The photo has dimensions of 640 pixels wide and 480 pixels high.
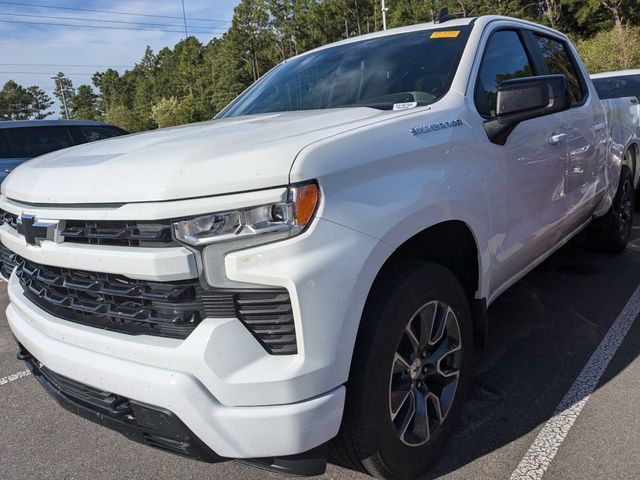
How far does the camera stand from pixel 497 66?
2.93m

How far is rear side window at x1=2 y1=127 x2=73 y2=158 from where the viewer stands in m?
7.11

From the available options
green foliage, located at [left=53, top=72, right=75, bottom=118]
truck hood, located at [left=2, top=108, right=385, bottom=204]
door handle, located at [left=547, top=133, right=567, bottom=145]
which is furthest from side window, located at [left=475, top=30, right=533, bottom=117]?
green foliage, located at [left=53, top=72, right=75, bottom=118]

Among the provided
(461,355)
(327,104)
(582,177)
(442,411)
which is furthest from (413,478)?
(582,177)

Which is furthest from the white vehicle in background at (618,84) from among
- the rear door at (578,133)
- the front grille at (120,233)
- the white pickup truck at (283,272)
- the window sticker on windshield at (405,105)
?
the front grille at (120,233)

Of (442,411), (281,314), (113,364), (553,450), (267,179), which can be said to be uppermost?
(267,179)

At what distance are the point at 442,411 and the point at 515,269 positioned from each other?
994 mm

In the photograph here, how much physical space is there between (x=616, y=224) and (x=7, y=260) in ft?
15.3

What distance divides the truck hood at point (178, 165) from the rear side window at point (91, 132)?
251 inches

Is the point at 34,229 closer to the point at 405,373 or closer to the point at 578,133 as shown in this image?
the point at 405,373

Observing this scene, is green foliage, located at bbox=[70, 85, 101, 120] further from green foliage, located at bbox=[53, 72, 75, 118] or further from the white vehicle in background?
the white vehicle in background

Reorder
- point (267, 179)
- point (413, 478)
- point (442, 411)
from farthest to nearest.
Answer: point (442, 411) < point (413, 478) < point (267, 179)

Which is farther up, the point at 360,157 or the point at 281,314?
the point at 360,157

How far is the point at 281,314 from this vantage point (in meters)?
1.60

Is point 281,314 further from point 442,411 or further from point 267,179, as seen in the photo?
point 442,411
